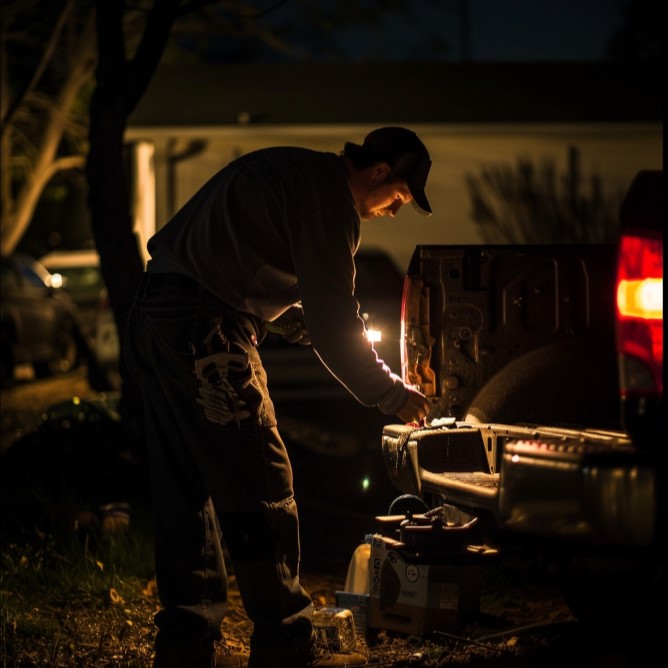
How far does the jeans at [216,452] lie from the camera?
417cm

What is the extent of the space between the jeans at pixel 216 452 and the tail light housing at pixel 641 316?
1177 millimetres

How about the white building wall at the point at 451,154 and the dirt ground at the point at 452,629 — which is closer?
the dirt ground at the point at 452,629

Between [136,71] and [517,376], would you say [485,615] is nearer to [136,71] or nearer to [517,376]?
[517,376]

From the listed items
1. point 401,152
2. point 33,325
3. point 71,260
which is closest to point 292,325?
point 401,152

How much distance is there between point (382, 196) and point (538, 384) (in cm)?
114

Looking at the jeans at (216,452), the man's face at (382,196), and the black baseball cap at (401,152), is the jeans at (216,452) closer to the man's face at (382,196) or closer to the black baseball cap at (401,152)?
the man's face at (382,196)

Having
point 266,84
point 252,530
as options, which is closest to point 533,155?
point 266,84

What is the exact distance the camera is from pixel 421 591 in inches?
190

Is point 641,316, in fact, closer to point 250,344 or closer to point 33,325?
point 250,344

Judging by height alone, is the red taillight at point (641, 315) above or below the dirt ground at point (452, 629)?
above

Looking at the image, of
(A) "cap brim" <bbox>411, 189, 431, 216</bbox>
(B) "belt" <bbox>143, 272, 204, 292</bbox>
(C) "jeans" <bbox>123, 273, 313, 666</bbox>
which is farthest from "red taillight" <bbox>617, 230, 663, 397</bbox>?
(B) "belt" <bbox>143, 272, 204, 292</bbox>

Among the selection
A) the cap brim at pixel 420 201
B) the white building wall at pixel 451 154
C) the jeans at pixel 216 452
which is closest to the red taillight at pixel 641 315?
the cap brim at pixel 420 201

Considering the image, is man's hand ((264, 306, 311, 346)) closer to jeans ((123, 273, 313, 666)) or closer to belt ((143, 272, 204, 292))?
jeans ((123, 273, 313, 666))

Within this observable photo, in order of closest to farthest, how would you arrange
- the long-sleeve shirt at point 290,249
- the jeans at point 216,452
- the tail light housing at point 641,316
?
the tail light housing at point 641,316 → the long-sleeve shirt at point 290,249 → the jeans at point 216,452
